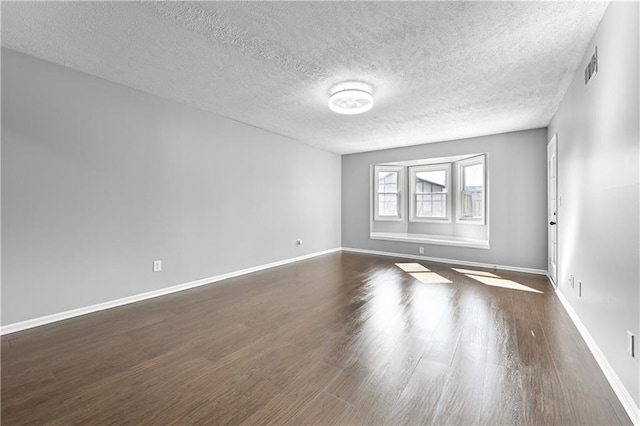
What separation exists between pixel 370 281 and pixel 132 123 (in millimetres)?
3744

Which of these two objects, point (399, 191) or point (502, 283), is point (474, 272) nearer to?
point (502, 283)

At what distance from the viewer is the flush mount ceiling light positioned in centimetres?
303

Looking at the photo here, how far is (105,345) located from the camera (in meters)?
2.26

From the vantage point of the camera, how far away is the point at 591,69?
2.20 m

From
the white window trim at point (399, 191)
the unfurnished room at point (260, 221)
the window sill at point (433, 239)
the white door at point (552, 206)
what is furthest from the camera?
the white window trim at point (399, 191)

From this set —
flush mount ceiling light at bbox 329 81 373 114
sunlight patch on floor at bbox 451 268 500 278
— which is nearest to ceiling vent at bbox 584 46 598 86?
flush mount ceiling light at bbox 329 81 373 114

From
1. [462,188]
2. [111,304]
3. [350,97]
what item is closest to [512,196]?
[462,188]

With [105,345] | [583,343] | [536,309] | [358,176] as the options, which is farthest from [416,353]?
[358,176]

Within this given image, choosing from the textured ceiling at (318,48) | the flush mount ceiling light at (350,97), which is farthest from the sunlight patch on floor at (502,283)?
the flush mount ceiling light at (350,97)

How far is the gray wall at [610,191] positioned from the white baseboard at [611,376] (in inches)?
1.8

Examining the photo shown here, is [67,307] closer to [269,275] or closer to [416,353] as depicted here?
[269,275]

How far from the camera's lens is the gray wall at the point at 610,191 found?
152cm

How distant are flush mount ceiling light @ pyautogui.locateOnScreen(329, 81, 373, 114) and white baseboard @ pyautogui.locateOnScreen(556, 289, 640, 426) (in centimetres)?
298

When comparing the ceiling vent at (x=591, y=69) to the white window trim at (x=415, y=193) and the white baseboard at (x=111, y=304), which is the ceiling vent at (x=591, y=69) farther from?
the white baseboard at (x=111, y=304)
